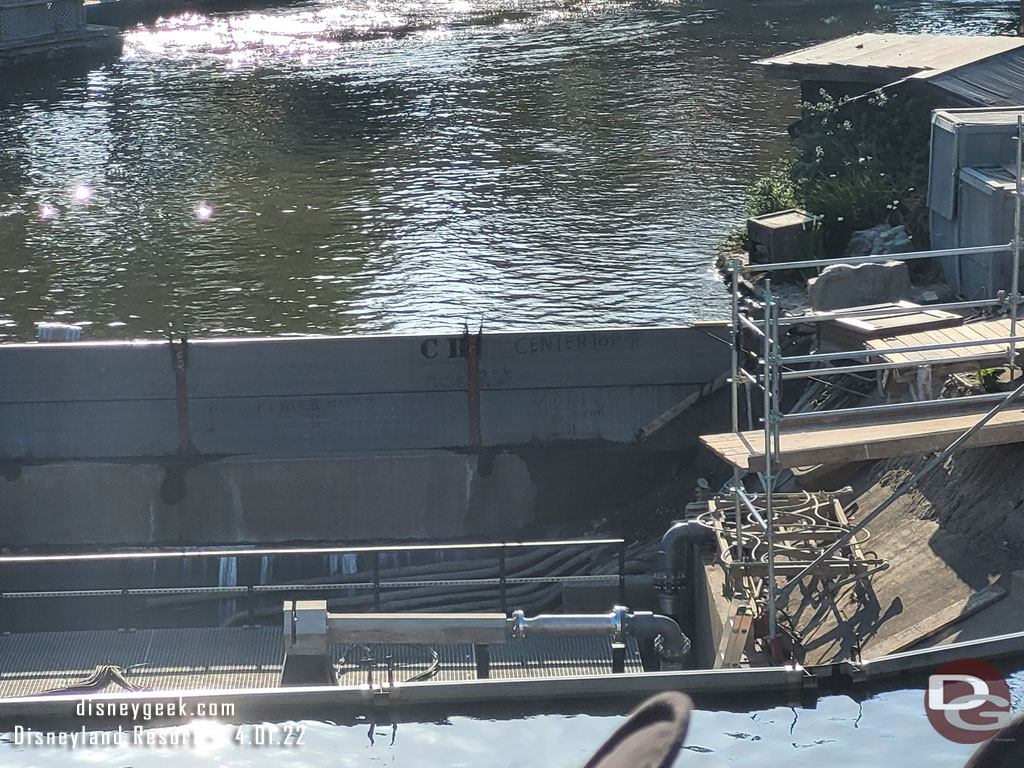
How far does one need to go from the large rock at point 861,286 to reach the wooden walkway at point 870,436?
636cm

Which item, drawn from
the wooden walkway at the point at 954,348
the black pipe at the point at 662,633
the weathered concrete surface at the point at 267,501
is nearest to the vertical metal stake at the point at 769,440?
the black pipe at the point at 662,633

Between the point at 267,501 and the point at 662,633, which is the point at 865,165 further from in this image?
the point at 662,633

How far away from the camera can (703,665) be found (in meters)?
12.7

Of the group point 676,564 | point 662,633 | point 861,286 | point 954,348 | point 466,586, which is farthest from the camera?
point 861,286

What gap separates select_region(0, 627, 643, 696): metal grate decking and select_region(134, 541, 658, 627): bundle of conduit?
3.65 feet

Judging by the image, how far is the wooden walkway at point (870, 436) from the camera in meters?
10.0

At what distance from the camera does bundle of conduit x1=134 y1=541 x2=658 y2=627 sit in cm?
1563

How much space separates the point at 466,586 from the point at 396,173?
1922 cm

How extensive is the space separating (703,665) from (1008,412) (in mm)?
4115

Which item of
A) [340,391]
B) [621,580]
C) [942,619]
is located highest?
[942,619]

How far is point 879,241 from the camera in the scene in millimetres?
19875

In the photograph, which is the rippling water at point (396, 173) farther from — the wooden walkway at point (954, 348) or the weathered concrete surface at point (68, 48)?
the wooden walkway at point (954, 348)

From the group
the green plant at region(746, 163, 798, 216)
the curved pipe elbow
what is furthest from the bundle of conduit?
the green plant at region(746, 163, 798, 216)

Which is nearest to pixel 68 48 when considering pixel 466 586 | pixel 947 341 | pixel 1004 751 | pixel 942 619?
pixel 466 586
